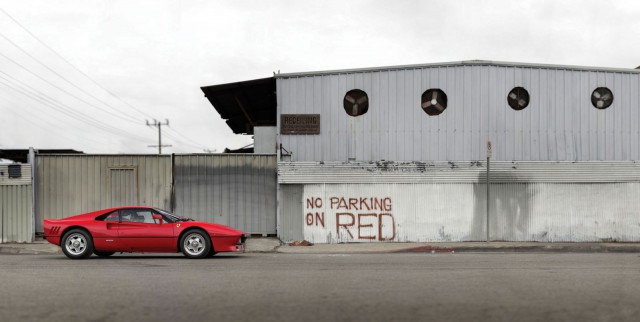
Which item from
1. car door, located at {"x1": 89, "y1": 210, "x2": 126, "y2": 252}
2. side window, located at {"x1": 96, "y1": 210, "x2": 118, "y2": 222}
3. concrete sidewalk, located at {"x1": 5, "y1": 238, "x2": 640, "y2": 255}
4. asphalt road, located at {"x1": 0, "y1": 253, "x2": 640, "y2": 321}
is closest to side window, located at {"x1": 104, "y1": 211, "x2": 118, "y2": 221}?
side window, located at {"x1": 96, "y1": 210, "x2": 118, "y2": 222}

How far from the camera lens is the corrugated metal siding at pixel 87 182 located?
877 inches

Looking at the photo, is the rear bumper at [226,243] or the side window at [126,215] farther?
the side window at [126,215]

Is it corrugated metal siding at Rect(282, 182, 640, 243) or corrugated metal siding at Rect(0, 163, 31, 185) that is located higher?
corrugated metal siding at Rect(0, 163, 31, 185)

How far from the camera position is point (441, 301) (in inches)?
342

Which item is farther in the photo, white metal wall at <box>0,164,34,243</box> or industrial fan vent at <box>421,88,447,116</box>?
industrial fan vent at <box>421,88,447,116</box>

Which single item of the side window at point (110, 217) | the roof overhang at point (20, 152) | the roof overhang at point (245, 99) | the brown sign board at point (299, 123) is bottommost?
the side window at point (110, 217)

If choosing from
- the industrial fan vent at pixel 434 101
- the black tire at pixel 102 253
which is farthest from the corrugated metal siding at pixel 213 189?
the industrial fan vent at pixel 434 101

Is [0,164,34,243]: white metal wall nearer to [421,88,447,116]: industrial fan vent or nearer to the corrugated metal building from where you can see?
the corrugated metal building

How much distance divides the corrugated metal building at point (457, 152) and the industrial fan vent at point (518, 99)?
32 millimetres

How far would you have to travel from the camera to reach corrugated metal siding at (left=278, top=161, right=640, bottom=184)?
74.2ft

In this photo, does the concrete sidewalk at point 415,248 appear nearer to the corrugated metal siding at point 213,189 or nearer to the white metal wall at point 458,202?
the white metal wall at point 458,202

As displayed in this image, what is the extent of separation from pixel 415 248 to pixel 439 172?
328 cm

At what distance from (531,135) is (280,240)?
8.54 metres

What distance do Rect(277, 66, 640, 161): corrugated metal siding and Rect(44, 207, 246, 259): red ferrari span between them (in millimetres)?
7535
